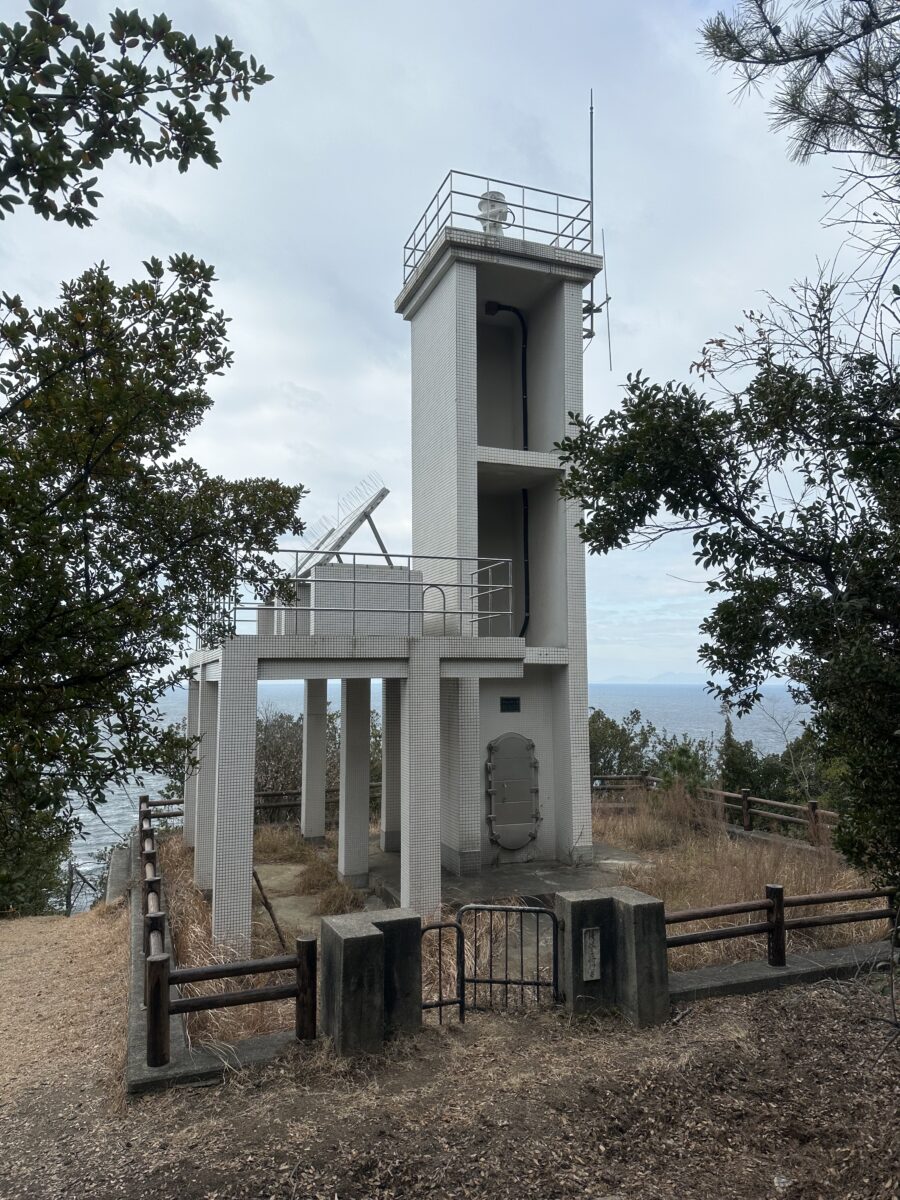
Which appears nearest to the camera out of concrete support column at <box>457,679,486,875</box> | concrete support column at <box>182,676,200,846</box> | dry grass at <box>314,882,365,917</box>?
dry grass at <box>314,882,365,917</box>

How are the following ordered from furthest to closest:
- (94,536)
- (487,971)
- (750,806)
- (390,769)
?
(750,806) → (390,769) → (487,971) → (94,536)

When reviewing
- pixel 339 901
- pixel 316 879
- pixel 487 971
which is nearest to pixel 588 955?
pixel 487 971

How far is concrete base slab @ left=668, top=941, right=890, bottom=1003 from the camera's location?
22.5 ft

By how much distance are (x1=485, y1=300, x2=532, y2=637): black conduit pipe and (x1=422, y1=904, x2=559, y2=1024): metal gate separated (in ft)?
23.1

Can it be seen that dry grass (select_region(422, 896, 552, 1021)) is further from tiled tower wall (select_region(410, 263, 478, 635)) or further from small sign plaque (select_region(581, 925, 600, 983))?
tiled tower wall (select_region(410, 263, 478, 635))

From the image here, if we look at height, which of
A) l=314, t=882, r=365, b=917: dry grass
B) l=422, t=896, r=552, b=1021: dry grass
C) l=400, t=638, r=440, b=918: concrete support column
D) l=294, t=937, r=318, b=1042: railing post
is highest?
l=400, t=638, r=440, b=918: concrete support column

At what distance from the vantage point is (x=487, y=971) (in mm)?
7691

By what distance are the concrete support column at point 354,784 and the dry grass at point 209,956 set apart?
1872 millimetres

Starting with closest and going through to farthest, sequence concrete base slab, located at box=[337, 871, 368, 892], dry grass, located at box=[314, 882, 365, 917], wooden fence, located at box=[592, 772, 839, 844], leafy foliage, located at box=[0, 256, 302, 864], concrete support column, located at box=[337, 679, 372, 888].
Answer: leafy foliage, located at box=[0, 256, 302, 864] < dry grass, located at box=[314, 882, 365, 917] < concrete base slab, located at box=[337, 871, 368, 892] < concrete support column, located at box=[337, 679, 372, 888] < wooden fence, located at box=[592, 772, 839, 844]

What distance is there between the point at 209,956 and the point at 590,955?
4.32m

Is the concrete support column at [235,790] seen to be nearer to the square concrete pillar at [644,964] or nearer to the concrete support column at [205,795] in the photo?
the concrete support column at [205,795]

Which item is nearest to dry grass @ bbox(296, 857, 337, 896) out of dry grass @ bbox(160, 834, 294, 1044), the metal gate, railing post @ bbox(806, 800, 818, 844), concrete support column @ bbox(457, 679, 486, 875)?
dry grass @ bbox(160, 834, 294, 1044)

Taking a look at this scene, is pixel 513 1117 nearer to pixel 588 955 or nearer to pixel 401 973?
pixel 401 973

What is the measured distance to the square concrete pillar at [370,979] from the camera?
5.82 metres
